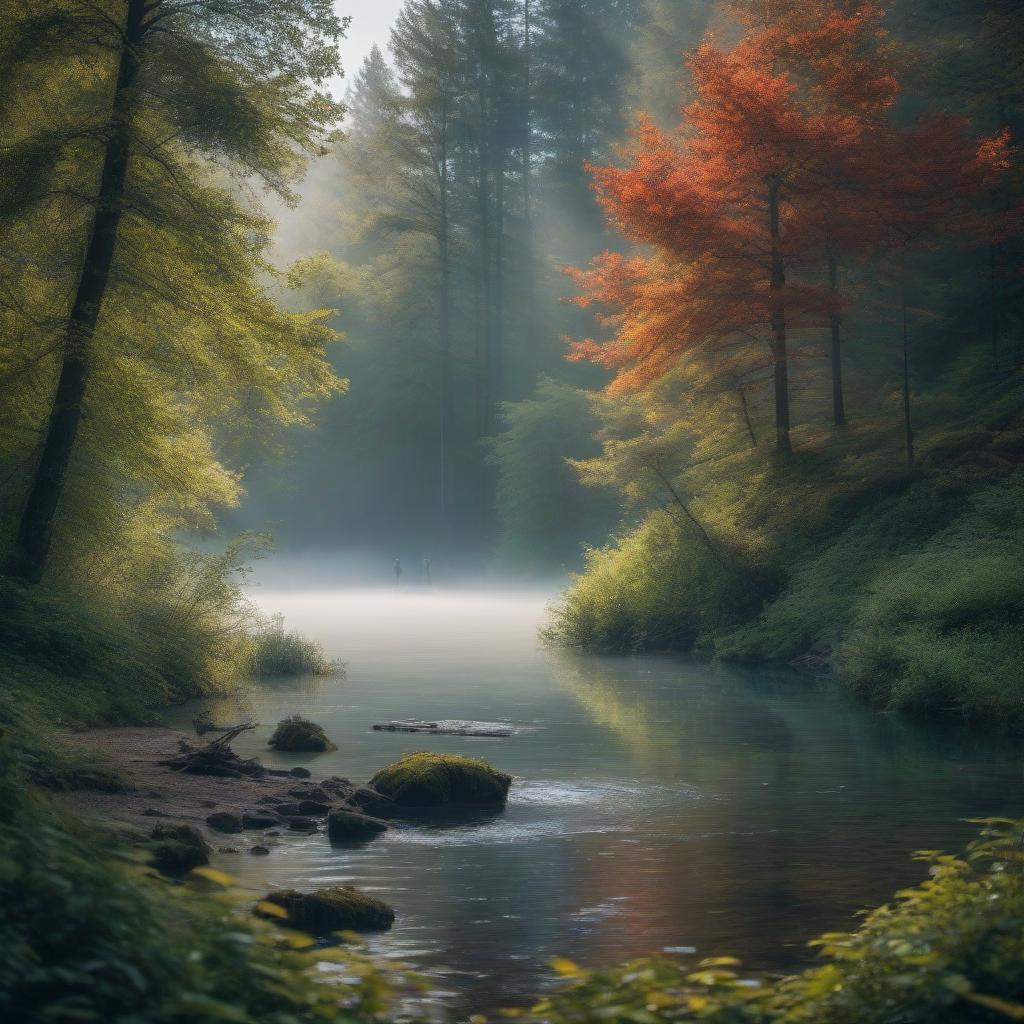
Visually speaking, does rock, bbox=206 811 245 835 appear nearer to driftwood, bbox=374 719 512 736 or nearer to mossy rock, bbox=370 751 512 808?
mossy rock, bbox=370 751 512 808

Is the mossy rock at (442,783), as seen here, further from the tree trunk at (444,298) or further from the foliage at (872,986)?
the tree trunk at (444,298)

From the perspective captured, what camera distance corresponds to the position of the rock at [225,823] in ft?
41.9

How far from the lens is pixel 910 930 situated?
19.5 ft

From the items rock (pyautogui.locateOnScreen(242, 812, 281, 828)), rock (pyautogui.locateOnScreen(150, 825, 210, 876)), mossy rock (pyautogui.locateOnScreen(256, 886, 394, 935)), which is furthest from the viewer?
rock (pyautogui.locateOnScreen(242, 812, 281, 828))

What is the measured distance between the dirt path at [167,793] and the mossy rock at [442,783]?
951 millimetres

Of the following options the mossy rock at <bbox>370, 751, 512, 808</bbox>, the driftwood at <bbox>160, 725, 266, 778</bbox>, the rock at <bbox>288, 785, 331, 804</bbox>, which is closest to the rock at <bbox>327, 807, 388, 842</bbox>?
the rock at <bbox>288, 785, 331, 804</bbox>

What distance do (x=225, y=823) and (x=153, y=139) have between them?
9571 mm

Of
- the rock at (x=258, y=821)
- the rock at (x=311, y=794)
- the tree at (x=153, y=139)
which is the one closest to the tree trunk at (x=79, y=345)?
the tree at (x=153, y=139)

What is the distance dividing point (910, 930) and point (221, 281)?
48.5 feet

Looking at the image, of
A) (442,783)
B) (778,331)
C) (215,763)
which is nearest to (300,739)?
(215,763)

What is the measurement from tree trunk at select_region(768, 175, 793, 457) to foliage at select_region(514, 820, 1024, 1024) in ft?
81.1

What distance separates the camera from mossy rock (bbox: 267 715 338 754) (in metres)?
17.6

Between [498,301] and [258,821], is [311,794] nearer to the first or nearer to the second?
[258,821]

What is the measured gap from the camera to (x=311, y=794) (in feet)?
46.3
